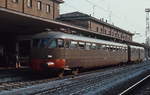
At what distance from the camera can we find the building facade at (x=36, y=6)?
38769 millimetres

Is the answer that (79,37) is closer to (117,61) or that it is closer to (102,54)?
(102,54)

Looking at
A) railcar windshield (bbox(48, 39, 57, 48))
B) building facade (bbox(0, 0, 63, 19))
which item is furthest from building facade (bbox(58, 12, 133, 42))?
railcar windshield (bbox(48, 39, 57, 48))

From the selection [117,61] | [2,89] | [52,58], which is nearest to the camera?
[2,89]

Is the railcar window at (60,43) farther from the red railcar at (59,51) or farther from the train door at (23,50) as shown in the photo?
the train door at (23,50)

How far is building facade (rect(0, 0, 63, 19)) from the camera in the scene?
1526 inches

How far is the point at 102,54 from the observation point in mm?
29688

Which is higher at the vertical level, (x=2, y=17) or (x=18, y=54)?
(x=2, y=17)

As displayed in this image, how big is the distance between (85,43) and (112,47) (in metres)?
9.04

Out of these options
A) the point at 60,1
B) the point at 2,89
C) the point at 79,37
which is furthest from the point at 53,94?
the point at 60,1

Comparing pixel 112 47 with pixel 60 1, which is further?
pixel 60 1

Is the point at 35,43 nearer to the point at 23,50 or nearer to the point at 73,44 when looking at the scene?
the point at 73,44

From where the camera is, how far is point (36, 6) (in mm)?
45344

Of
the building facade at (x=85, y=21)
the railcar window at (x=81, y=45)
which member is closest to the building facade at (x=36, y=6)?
the building facade at (x=85, y=21)

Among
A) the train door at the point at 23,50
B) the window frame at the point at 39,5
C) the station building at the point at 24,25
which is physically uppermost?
the window frame at the point at 39,5
